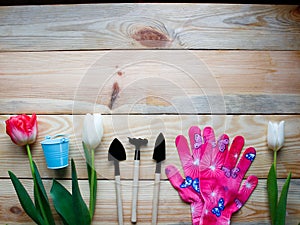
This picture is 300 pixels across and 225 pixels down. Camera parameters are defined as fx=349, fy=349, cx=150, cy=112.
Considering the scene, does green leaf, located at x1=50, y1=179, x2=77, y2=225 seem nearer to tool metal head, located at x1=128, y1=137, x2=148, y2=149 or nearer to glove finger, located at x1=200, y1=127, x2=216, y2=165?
tool metal head, located at x1=128, y1=137, x2=148, y2=149

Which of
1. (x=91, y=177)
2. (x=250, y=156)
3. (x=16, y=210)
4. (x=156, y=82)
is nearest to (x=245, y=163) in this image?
(x=250, y=156)

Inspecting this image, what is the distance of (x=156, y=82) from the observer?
1.08m

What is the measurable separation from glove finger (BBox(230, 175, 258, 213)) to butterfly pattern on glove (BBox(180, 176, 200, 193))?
0.12 meters

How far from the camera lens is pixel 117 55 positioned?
1082 millimetres

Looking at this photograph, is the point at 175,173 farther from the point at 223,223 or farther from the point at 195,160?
the point at 223,223

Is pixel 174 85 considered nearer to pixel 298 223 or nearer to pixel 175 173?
pixel 175 173

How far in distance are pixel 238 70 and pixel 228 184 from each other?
1.15 feet

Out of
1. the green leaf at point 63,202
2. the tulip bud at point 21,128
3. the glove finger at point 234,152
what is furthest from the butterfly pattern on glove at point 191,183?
the tulip bud at point 21,128

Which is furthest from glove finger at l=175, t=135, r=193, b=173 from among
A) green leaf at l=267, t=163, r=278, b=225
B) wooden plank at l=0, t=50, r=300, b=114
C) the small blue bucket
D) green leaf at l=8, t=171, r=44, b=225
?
green leaf at l=8, t=171, r=44, b=225

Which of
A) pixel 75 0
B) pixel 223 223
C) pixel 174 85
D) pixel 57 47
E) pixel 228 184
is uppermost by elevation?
pixel 75 0

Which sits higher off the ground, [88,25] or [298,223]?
[88,25]

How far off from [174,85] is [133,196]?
0.36 m

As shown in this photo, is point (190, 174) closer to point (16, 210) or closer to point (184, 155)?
point (184, 155)

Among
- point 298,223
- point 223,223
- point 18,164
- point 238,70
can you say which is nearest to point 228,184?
point 223,223
